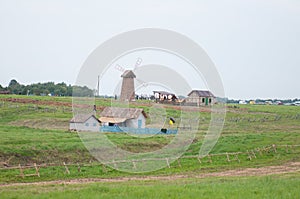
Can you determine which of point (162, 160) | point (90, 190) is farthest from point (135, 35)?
point (90, 190)

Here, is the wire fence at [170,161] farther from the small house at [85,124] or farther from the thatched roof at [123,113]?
the thatched roof at [123,113]

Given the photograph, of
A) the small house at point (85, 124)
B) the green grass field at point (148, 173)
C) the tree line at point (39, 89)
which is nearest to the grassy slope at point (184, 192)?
the green grass field at point (148, 173)

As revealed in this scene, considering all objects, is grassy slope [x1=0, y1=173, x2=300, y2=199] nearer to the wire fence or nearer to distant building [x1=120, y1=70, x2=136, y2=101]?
the wire fence

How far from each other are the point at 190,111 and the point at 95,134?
109 ft

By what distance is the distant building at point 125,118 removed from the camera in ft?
167

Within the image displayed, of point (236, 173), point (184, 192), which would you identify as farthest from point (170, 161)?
point (184, 192)

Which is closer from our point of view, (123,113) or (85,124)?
(85,124)

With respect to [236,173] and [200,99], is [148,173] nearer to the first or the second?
[236,173]

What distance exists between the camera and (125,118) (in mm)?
51188

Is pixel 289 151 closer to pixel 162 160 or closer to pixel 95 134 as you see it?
pixel 162 160

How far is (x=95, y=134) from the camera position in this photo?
139 feet

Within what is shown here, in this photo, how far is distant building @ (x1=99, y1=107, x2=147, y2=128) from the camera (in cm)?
5094

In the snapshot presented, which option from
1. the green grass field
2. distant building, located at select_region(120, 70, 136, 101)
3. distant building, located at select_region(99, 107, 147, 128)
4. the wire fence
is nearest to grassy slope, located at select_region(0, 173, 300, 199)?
the green grass field

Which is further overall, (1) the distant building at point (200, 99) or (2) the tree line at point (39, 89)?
(2) the tree line at point (39, 89)
